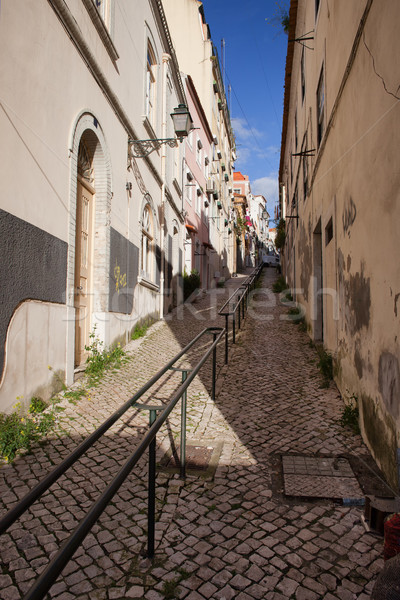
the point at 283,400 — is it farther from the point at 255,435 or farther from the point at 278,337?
the point at 278,337

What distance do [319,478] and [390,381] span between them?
0.98 m

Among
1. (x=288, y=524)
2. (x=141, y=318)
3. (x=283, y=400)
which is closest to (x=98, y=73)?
(x=141, y=318)

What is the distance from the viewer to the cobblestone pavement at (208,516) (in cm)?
240

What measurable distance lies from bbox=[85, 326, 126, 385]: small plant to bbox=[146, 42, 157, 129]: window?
245 inches

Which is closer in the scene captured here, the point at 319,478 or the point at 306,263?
the point at 319,478

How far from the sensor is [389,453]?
129 inches

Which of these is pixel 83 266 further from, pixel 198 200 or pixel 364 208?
pixel 198 200

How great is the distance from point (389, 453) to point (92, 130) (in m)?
5.90

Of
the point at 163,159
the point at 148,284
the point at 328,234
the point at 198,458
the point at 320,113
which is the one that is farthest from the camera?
the point at 163,159

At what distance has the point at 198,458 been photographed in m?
4.02

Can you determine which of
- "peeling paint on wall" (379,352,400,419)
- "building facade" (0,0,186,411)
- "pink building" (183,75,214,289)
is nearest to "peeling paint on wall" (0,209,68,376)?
"building facade" (0,0,186,411)

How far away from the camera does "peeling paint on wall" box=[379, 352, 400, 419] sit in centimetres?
313

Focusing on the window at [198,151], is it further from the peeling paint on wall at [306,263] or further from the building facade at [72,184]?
the peeling paint on wall at [306,263]

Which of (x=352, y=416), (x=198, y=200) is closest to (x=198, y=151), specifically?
(x=198, y=200)
